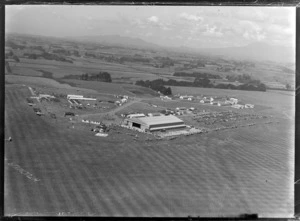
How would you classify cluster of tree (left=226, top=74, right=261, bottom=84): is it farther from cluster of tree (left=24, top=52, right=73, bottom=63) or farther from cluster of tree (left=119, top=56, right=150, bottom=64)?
cluster of tree (left=24, top=52, right=73, bottom=63)

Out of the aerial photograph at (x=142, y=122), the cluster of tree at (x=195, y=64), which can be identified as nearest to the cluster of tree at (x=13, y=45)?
the aerial photograph at (x=142, y=122)

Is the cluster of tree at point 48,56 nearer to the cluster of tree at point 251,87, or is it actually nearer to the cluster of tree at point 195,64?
the cluster of tree at point 195,64

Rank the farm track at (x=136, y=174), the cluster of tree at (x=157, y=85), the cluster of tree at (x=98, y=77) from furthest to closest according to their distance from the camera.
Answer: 1. the cluster of tree at (x=157, y=85)
2. the cluster of tree at (x=98, y=77)
3. the farm track at (x=136, y=174)

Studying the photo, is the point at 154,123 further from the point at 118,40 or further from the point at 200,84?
the point at 118,40

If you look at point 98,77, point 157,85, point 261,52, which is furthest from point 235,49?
point 98,77

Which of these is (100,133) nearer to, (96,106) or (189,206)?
(96,106)

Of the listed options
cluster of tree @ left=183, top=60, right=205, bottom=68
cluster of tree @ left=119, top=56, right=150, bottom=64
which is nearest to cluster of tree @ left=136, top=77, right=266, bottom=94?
cluster of tree @ left=183, top=60, right=205, bottom=68
